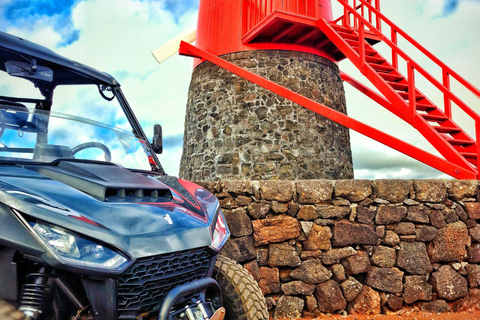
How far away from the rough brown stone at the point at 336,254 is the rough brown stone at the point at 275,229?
0.44m

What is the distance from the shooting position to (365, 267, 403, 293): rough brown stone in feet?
16.8

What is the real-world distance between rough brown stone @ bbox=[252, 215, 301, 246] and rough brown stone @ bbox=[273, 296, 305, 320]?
0.69 meters

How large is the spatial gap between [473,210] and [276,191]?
2620mm

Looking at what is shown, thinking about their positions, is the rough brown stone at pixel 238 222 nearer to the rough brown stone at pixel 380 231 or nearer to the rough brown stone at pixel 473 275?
the rough brown stone at pixel 380 231

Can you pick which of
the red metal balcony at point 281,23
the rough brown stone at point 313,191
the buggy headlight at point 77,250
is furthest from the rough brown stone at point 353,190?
the red metal balcony at point 281,23

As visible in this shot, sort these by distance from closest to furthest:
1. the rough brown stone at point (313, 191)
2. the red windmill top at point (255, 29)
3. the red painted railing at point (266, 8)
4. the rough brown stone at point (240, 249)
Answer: the rough brown stone at point (240, 249) → the rough brown stone at point (313, 191) → the red windmill top at point (255, 29) → the red painted railing at point (266, 8)

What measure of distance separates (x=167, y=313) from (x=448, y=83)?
6861 mm

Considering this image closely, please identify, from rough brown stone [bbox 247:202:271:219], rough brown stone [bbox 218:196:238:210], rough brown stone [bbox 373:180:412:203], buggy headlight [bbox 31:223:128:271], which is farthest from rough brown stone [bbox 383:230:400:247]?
buggy headlight [bbox 31:223:128:271]

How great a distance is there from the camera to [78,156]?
2.67 meters

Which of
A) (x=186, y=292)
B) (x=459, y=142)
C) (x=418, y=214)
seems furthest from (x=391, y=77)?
(x=186, y=292)

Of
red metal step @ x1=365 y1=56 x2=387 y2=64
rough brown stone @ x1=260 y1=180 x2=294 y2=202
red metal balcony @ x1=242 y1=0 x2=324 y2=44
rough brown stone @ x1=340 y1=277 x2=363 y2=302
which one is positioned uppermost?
red metal balcony @ x1=242 y1=0 x2=324 y2=44

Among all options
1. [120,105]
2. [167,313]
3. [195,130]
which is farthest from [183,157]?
[167,313]

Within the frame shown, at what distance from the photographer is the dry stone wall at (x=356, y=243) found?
4922mm

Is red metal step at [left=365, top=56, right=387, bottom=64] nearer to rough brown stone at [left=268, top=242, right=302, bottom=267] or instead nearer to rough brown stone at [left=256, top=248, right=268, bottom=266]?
rough brown stone at [left=268, top=242, right=302, bottom=267]
